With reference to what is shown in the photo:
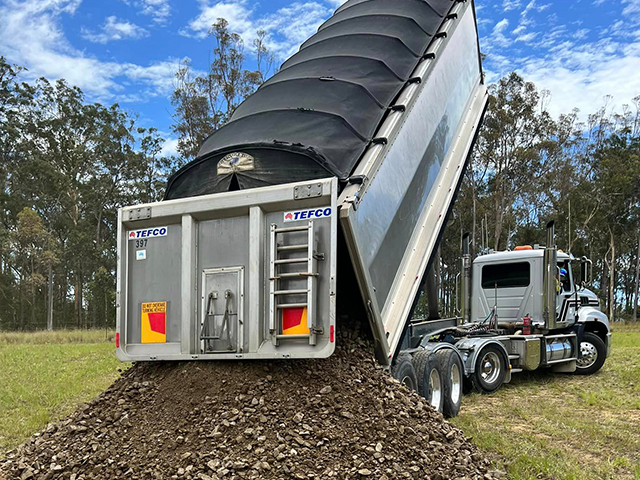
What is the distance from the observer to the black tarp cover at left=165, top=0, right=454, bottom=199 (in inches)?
206

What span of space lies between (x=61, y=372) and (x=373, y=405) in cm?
934

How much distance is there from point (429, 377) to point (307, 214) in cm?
307

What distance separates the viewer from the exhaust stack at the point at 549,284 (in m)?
10.2

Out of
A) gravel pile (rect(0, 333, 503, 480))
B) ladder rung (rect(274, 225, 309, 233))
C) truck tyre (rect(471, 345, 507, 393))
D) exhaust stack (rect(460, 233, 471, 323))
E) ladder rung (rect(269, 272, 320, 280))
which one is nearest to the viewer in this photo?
gravel pile (rect(0, 333, 503, 480))

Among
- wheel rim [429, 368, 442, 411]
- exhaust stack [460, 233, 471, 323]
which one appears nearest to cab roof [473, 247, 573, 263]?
exhaust stack [460, 233, 471, 323]

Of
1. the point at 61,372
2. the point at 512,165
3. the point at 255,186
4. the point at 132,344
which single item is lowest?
the point at 61,372

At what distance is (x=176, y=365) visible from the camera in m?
5.14

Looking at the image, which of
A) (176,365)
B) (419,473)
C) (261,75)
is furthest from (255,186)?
(261,75)

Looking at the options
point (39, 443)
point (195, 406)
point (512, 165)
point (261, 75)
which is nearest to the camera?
point (195, 406)

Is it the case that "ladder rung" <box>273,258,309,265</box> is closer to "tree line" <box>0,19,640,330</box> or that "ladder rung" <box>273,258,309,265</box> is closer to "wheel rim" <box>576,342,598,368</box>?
"wheel rim" <box>576,342,598,368</box>

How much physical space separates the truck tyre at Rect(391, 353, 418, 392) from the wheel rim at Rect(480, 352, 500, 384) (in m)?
2.77

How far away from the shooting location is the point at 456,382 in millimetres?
7613

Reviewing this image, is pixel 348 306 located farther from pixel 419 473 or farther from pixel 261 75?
pixel 261 75

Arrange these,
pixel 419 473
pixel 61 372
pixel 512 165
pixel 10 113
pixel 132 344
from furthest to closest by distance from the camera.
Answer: pixel 10 113 < pixel 512 165 < pixel 61 372 < pixel 132 344 < pixel 419 473
